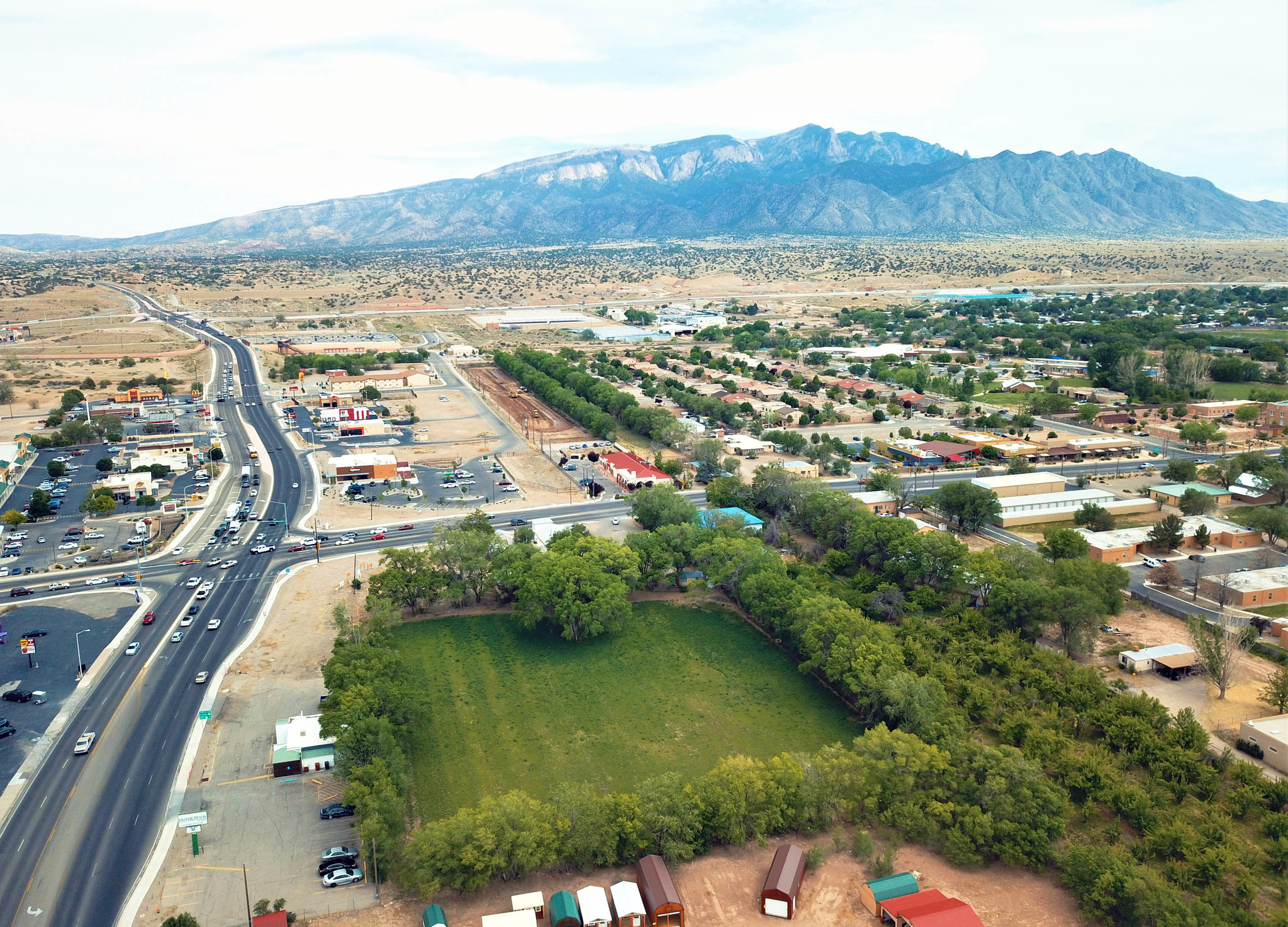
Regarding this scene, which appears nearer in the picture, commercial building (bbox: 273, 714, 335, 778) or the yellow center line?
the yellow center line

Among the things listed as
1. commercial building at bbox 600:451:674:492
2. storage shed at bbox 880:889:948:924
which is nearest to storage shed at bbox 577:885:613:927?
storage shed at bbox 880:889:948:924

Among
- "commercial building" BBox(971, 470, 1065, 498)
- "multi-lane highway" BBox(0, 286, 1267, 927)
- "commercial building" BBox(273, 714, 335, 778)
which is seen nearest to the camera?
"multi-lane highway" BBox(0, 286, 1267, 927)

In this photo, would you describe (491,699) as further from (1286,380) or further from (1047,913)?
(1286,380)

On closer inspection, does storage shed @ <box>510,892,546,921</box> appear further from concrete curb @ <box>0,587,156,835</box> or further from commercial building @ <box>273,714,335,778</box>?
concrete curb @ <box>0,587,156,835</box>

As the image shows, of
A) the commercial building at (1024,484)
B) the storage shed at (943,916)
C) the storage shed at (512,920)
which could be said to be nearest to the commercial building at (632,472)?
the commercial building at (1024,484)

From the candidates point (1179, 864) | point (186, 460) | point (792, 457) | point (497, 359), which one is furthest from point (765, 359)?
point (1179, 864)

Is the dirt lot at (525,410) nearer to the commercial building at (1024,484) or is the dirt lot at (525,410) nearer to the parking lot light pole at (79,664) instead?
the commercial building at (1024,484)

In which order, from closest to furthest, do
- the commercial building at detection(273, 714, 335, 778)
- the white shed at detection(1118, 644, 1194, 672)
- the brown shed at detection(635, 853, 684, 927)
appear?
the brown shed at detection(635, 853, 684, 927) < the commercial building at detection(273, 714, 335, 778) < the white shed at detection(1118, 644, 1194, 672)
